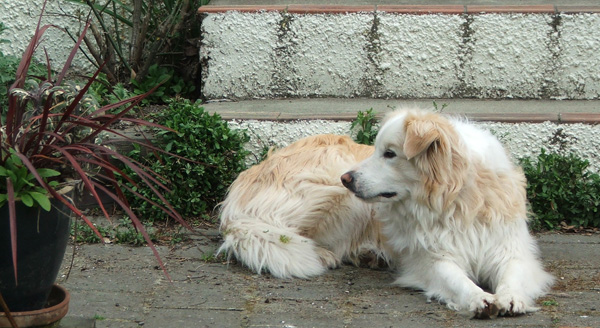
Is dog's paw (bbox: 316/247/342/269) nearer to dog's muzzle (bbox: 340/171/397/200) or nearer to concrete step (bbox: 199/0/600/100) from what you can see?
dog's muzzle (bbox: 340/171/397/200)

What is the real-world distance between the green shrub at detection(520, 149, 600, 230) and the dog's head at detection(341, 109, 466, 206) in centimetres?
132

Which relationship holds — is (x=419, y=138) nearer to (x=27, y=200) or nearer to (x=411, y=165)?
(x=411, y=165)

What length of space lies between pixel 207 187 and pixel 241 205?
0.60 m

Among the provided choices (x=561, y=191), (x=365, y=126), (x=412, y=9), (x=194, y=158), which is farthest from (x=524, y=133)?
(x=194, y=158)

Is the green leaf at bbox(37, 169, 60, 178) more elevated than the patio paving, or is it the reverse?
the green leaf at bbox(37, 169, 60, 178)

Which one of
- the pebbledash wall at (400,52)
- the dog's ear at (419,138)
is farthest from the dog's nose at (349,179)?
the pebbledash wall at (400,52)

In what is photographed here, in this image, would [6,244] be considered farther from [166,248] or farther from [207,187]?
[207,187]

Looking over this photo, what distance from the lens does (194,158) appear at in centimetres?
498

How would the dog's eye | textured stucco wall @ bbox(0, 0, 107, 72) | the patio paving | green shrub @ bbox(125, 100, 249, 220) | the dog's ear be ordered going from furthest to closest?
textured stucco wall @ bbox(0, 0, 107, 72), green shrub @ bbox(125, 100, 249, 220), the dog's eye, the dog's ear, the patio paving

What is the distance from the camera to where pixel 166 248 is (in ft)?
15.3

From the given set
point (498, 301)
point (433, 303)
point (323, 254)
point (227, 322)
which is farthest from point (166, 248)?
point (498, 301)

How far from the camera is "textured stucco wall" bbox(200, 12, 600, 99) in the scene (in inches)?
218

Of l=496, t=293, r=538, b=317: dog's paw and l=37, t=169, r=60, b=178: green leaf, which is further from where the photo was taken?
l=496, t=293, r=538, b=317: dog's paw

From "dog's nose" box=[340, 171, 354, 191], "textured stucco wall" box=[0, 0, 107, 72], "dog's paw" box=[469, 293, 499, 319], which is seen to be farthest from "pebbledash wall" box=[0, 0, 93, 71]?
"dog's paw" box=[469, 293, 499, 319]
